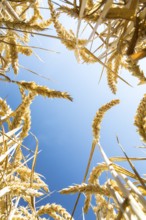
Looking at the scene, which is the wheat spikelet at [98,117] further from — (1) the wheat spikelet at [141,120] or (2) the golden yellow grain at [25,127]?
(2) the golden yellow grain at [25,127]

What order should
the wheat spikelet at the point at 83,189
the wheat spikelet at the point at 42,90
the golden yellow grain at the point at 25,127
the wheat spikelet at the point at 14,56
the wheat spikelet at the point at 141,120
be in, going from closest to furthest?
the wheat spikelet at the point at 141,120 < the wheat spikelet at the point at 83,189 < the wheat spikelet at the point at 42,90 < the wheat spikelet at the point at 14,56 < the golden yellow grain at the point at 25,127

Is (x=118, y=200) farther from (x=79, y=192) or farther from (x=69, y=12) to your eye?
(x=69, y=12)

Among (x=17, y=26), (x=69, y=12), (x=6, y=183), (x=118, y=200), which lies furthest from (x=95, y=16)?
(x=6, y=183)

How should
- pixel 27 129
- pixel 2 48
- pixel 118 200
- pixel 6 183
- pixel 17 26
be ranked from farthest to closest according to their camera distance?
pixel 2 48, pixel 27 129, pixel 6 183, pixel 17 26, pixel 118 200

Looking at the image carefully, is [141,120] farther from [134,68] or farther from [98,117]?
[98,117]

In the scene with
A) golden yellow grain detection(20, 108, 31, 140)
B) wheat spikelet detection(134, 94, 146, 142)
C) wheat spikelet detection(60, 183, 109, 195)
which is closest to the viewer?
wheat spikelet detection(134, 94, 146, 142)

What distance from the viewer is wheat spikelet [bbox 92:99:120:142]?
1.18m

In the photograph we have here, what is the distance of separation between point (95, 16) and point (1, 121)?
25.8 inches

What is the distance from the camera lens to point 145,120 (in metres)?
0.96

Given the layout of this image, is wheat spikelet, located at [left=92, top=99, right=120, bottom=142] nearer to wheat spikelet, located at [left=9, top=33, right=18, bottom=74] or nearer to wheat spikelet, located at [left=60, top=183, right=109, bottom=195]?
wheat spikelet, located at [left=60, top=183, right=109, bottom=195]

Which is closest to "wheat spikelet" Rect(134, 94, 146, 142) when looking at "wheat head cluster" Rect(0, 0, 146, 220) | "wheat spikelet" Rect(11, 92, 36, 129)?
"wheat head cluster" Rect(0, 0, 146, 220)

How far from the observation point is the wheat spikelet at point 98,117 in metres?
1.18

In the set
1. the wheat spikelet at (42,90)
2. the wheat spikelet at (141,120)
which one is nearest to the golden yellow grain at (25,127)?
the wheat spikelet at (42,90)

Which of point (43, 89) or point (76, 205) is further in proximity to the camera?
point (43, 89)
